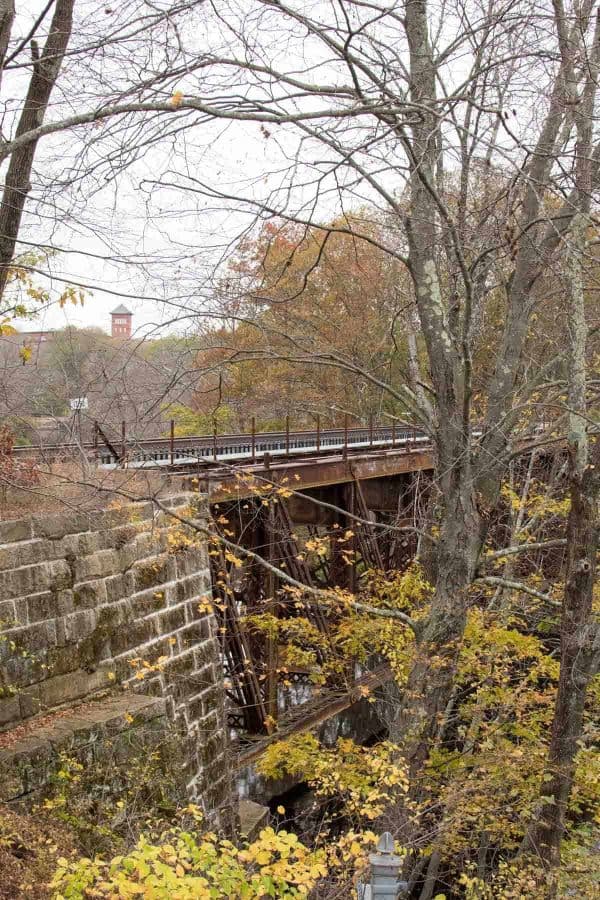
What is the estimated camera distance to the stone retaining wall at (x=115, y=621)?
5.75m

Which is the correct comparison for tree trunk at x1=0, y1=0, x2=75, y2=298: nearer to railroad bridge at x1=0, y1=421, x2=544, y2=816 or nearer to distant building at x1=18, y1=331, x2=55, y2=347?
distant building at x1=18, y1=331, x2=55, y2=347

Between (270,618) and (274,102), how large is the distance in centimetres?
756

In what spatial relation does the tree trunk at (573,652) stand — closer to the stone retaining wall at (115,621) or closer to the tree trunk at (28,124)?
the stone retaining wall at (115,621)

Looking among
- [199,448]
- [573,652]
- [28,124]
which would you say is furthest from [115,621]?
[199,448]

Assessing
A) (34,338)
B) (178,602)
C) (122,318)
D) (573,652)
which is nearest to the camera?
(573,652)

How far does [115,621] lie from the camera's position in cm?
666

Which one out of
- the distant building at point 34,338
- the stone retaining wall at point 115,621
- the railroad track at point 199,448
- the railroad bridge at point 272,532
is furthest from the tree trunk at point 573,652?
the distant building at point 34,338

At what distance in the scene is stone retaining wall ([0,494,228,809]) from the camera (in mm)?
5754

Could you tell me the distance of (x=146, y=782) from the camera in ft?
19.7

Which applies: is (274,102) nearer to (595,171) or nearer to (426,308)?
(426,308)

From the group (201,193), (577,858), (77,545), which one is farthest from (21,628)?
(577,858)

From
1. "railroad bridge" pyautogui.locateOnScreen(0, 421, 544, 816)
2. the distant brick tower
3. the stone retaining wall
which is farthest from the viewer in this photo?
the distant brick tower

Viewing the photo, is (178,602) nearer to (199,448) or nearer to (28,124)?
(28,124)

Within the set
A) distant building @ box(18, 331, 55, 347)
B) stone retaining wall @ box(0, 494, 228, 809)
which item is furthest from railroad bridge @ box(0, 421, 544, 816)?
distant building @ box(18, 331, 55, 347)
